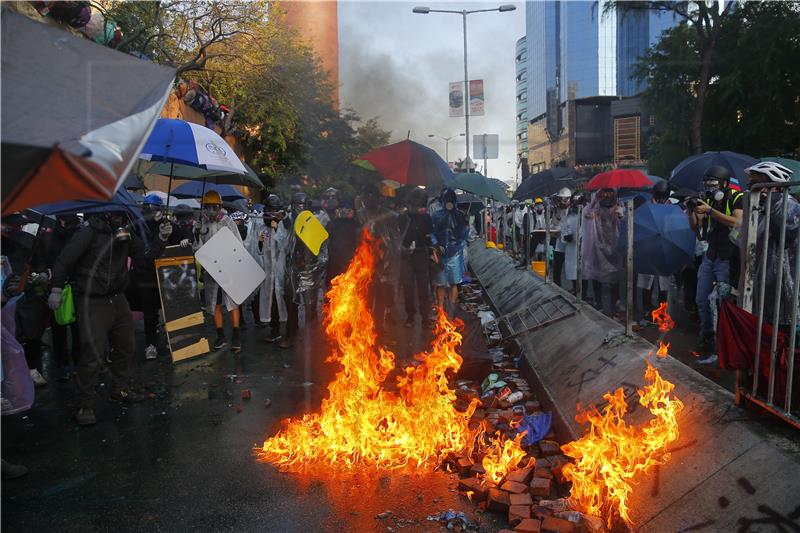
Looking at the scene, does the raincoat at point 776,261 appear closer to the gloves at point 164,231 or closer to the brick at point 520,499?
the brick at point 520,499

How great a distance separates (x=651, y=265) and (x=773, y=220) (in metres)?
2.85

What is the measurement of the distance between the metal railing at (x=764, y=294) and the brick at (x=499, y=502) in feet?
5.15

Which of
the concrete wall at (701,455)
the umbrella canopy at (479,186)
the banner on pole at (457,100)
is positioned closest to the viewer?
the concrete wall at (701,455)

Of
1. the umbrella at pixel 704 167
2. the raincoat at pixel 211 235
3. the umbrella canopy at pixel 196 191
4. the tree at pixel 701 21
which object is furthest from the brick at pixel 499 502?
the tree at pixel 701 21

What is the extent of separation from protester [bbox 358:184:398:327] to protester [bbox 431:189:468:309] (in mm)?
687

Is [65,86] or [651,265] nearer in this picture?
[65,86]

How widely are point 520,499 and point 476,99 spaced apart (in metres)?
27.5

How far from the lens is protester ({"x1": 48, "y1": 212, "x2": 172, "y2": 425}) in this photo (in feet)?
17.2

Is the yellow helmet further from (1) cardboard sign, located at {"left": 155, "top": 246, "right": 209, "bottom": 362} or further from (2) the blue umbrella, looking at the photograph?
(2) the blue umbrella

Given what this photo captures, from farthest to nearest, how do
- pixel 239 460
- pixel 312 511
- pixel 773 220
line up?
pixel 239 460, pixel 773 220, pixel 312 511

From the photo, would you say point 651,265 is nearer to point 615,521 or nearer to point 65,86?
point 615,521

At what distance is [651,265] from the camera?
6852 mm

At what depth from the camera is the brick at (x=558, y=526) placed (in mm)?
3260

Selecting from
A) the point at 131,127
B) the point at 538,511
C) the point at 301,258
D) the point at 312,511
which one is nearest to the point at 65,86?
the point at 131,127
